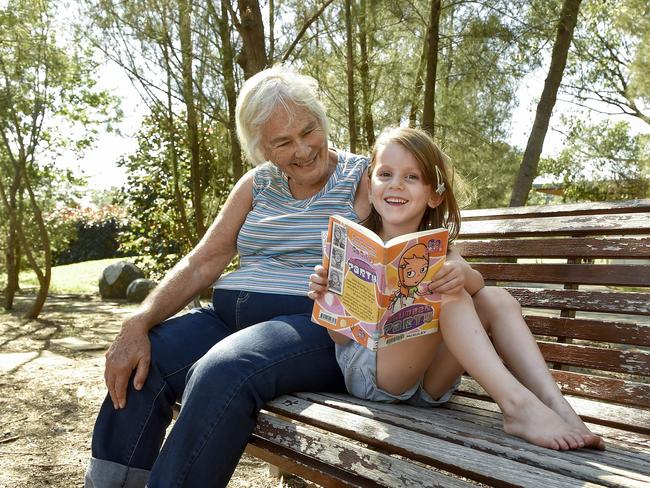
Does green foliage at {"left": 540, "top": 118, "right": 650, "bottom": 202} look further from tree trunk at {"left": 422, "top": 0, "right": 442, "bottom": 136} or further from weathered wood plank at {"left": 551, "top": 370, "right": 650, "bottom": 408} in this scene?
weathered wood plank at {"left": 551, "top": 370, "right": 650, "bottom": 408}

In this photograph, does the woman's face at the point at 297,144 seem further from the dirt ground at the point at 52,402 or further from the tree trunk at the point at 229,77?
the tree trunk at the point at 229,77

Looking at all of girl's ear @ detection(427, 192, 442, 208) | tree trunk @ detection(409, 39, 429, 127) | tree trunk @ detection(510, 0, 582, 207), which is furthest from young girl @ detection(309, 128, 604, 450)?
tree trunk @ detection(409, 39, 429, 127)

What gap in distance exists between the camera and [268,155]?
7.70ft

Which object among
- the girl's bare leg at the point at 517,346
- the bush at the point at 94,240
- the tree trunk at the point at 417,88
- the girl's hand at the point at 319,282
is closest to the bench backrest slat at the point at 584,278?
the girl's bare leg at the point at 517,346

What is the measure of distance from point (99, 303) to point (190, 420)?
25.7 ft

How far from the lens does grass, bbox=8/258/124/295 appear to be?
11.1 meters

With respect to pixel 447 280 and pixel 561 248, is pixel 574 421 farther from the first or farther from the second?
pixel 561 248

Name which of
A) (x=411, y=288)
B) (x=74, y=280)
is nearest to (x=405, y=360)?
(x=411, y=288)

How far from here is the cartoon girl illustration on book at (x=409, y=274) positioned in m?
1.59

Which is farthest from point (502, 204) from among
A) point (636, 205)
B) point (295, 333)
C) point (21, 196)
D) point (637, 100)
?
point (295, 333)

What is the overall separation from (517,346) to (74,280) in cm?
1181

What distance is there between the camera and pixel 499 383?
163 cm

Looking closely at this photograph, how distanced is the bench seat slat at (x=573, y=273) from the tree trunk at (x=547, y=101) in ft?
10.5

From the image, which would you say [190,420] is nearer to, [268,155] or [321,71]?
[268,155]
